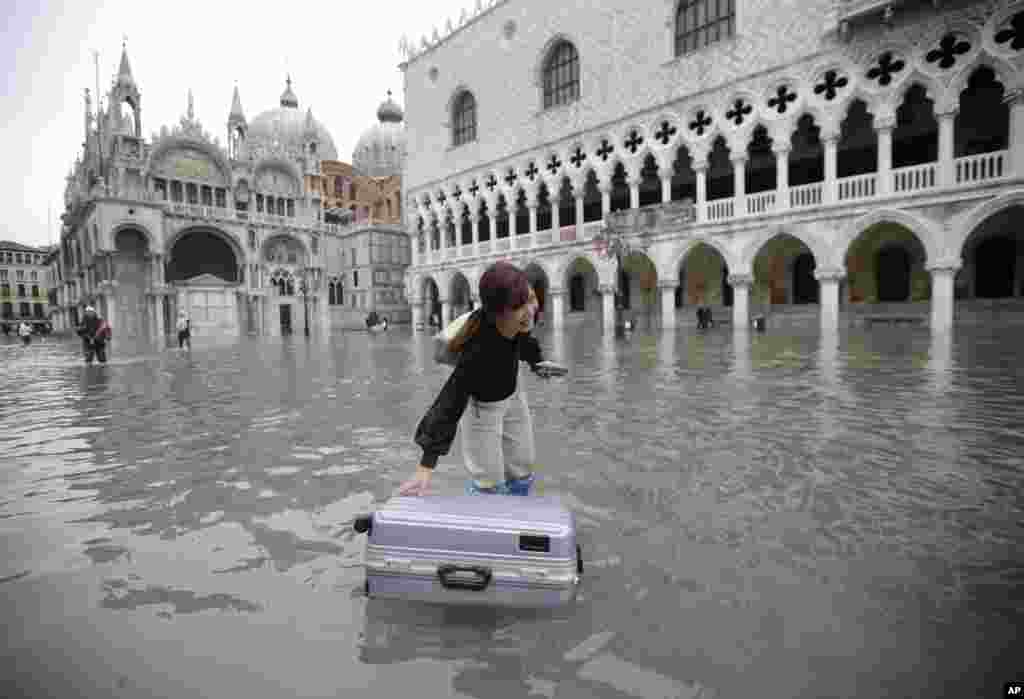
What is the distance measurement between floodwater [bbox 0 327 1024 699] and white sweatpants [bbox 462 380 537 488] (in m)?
0.59

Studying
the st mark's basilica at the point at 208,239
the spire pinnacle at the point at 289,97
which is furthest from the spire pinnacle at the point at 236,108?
the spire pinnacle at the point at 289,97

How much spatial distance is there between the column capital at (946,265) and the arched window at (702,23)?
11929 millimetres

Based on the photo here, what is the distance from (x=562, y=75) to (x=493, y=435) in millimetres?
29485

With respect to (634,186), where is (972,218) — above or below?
below

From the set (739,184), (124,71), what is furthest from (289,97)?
(739,184)

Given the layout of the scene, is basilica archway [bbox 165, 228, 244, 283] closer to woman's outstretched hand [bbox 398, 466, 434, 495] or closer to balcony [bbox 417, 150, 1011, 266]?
balcony [bbox 417, 150, 1011, 266]

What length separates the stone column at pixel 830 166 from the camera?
63.9 feet

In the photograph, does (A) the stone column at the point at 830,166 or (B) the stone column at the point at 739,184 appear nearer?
(A) the stone column at the point at 830,166

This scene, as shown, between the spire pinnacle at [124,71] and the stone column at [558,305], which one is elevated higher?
the spire pinnacle at [124,71]

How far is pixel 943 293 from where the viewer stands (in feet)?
58.1

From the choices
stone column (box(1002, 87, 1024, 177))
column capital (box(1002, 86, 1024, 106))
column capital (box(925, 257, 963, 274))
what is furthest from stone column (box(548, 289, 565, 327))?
column capital (box(1002, 86, 1024, 106))

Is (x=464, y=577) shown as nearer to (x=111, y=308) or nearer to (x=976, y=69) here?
(x=976, y=69)

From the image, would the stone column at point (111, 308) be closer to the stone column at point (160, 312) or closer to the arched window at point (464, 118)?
the stone column at point (160, 312)

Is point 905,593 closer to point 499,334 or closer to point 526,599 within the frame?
point 526,599
